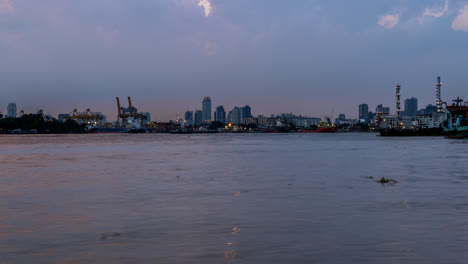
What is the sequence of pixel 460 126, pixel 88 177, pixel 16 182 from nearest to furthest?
pixel 16 182 → pixel 88 177 → pixel 460 126

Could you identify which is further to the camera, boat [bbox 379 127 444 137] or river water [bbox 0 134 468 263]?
boat [bbox 379 127 444 137]

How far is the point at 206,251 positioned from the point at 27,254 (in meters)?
4.05

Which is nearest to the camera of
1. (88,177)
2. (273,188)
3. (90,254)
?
(90,254)

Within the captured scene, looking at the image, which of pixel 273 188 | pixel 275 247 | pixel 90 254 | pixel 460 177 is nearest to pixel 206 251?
pixel 275 247

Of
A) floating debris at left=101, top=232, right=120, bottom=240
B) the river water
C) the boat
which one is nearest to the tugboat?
the boat

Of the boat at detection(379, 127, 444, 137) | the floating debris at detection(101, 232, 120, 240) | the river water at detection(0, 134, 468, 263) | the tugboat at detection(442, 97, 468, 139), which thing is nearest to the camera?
the river water at detection(0, 134, 468, 263)

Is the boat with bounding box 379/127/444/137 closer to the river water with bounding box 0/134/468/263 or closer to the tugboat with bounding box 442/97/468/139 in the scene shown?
the tugboat with bounding box 442/97/468/139

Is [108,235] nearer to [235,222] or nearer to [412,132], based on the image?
[235,222]

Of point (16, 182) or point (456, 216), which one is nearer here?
point (456, 216)

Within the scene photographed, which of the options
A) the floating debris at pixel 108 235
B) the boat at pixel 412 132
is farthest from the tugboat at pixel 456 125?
the floating debris at pixel 108 235

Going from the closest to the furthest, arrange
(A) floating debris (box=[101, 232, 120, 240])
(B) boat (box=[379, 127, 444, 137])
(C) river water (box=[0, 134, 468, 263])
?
(C) river water (box=[0, 134, 468, 263]) < (A) floating debris (box=[101, 232, 120, 240]) < (B) boat (box=[379, 127, 444, 137])

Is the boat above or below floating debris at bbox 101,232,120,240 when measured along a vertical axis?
below

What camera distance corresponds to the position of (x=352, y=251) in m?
11.0

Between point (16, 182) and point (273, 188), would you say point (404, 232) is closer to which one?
point (273, 188)
